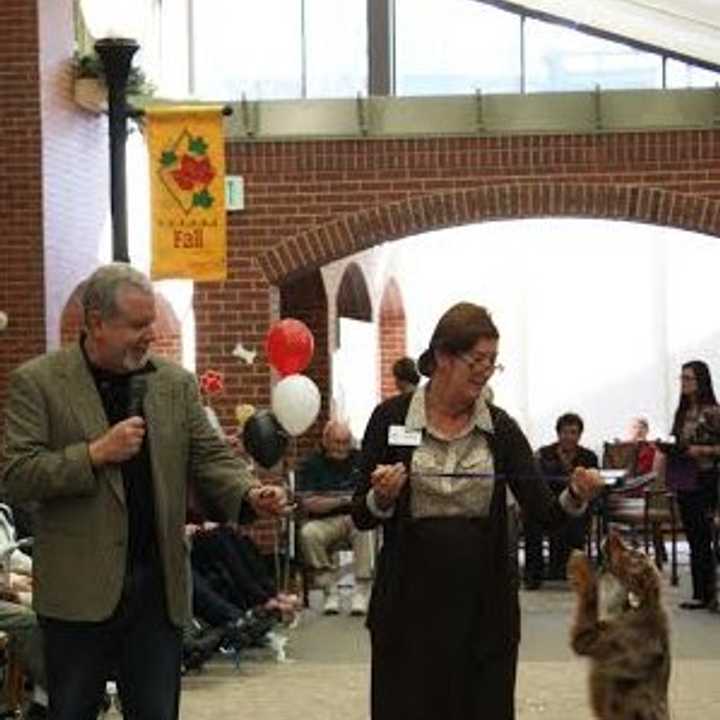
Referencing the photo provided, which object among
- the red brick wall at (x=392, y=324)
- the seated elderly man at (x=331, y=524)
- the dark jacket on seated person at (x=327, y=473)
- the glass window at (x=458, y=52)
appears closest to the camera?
the seated elderly man at (x=331, y=524)

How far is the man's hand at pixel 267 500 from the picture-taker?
449 centimetres

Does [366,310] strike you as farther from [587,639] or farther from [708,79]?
[587,639]

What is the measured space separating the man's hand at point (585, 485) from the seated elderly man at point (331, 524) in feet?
25.5

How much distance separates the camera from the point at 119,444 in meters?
4.25

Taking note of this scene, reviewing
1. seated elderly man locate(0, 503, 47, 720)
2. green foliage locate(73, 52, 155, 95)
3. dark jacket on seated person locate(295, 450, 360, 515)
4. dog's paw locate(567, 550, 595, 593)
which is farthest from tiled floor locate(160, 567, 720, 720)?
green foliage locate(73, 52, 155, 95)

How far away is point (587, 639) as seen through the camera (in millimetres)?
5309

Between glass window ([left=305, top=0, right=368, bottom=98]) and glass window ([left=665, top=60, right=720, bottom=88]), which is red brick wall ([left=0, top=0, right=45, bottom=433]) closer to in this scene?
glass window ([left=305, top=0, right=368, bottom=98])

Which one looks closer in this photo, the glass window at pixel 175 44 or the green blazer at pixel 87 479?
the green blazer at pixel 87 479

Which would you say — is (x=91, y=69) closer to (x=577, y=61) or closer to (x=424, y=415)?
(x=577, y=61)

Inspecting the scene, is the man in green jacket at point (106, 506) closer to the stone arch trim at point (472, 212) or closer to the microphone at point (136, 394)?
the microphone at point (136, 394)

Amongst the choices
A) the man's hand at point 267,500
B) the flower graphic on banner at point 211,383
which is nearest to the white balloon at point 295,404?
the flower graphic on banner at point 211,383

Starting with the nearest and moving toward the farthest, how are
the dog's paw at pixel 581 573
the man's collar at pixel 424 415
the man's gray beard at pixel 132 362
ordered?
the man's gray beard at pixel 132 362 → the man's collar at pixel 424 415 → the dog's paw at pixel 581 573

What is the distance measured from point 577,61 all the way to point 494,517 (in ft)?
55.0

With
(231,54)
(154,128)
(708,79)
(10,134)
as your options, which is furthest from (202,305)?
(708,79)
